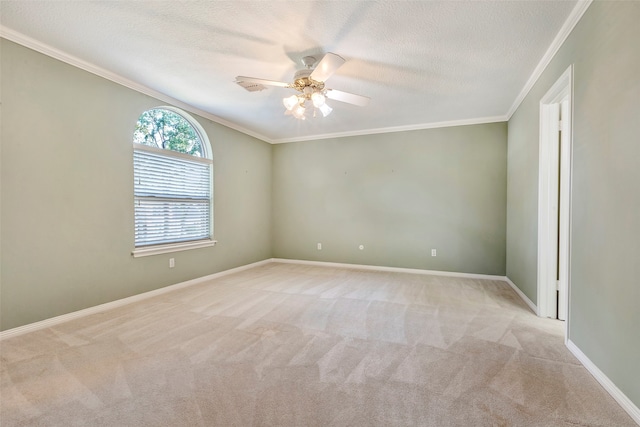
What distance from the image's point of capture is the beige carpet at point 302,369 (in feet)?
4.94

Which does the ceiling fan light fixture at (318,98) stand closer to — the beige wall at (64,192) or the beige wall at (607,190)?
the beige wall at (607,190)

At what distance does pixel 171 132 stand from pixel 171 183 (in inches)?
28.4

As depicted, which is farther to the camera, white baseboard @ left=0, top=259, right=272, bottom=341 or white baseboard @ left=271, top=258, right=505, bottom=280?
white baseboard @ left=271, top=258, right=505, bottom=280

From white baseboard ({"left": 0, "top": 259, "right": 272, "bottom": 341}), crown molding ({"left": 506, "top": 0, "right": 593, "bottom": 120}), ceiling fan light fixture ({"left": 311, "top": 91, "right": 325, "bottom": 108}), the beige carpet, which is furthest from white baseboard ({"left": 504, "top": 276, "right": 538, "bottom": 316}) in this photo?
white baseboard ({"left": 0, "top": 259, "right": 272, "bottom": 341})

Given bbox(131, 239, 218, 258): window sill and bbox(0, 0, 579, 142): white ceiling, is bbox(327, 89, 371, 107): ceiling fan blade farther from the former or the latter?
bbox(131, 239, 218, 258): window sill

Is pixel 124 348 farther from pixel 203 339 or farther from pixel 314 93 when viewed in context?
pixel 314 93

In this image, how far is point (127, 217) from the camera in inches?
129

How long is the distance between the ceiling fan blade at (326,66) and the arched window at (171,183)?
237 cm

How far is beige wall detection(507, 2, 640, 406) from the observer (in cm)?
150

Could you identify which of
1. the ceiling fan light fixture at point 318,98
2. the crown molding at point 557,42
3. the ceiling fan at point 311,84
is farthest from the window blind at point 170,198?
the crown molding at point 557,42

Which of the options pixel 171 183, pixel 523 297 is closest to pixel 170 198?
pixel 171 183

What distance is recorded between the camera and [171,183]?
12.6 ft

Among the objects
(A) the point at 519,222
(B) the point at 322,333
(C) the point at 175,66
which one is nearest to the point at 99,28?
(C) the point at 175,66

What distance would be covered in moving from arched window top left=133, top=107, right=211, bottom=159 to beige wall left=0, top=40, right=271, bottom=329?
163 mm
